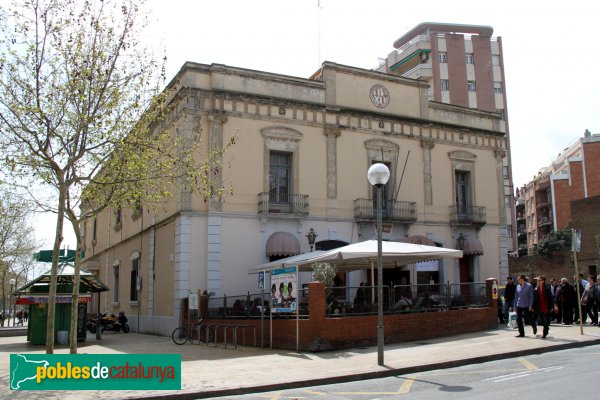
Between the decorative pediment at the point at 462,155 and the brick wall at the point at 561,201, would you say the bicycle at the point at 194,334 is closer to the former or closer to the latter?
the decorative pediment at the point at 462,155

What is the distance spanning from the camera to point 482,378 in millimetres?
10430

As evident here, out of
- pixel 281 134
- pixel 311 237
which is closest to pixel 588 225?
pixel 311 237

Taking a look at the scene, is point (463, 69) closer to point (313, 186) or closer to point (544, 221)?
point (544, 221)

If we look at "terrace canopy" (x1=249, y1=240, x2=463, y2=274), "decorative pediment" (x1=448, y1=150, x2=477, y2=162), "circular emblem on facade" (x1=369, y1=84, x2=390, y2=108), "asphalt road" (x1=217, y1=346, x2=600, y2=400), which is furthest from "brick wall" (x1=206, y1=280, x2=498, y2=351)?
"circular emblem on facade" (x1=369, y1=84, x2=390, y2=108)

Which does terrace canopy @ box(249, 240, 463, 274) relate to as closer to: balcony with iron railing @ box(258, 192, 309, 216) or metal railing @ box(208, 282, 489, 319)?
metal railing @ box(208, 282, 489, 319)

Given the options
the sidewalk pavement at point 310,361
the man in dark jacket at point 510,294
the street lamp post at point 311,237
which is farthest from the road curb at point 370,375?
the street lamp post at point 311,237

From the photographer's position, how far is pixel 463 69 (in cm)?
5669

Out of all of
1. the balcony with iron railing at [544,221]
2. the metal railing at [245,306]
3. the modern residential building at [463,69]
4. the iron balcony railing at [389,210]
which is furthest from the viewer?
the balcony with iron railing at [544,221]

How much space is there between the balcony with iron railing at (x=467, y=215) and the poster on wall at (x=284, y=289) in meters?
13.8

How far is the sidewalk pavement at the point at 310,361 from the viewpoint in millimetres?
10008

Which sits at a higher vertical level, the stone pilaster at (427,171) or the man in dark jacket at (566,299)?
the stone pilaster at (427,171)

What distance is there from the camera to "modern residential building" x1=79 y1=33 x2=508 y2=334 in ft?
74.2

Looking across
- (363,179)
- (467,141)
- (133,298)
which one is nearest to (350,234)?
(363,179)

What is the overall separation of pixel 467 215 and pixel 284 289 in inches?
595
